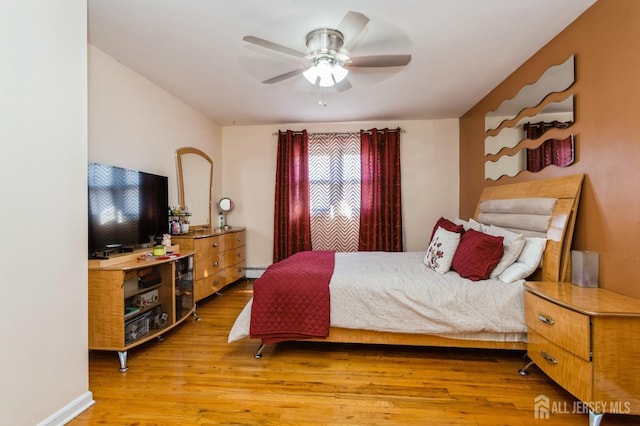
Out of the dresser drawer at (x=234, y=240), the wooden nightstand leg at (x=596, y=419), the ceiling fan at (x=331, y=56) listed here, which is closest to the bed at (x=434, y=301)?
the wooden nightstand leg at (x=596, y=419)

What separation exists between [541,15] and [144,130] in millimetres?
Answer: 3528

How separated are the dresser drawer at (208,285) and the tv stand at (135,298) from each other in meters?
0.24

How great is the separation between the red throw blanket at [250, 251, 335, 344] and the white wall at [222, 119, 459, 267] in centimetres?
244

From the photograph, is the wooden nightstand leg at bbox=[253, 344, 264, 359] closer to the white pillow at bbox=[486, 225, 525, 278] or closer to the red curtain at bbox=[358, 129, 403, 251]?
the white pillow at bbox=[486, 225, 525, 278]

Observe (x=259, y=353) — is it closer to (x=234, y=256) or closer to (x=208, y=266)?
(x=208, y=266)

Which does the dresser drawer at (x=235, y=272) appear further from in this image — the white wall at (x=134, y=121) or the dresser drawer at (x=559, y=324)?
the dresser drawer at (x=559, y=324)

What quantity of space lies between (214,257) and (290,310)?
1760 millimetres

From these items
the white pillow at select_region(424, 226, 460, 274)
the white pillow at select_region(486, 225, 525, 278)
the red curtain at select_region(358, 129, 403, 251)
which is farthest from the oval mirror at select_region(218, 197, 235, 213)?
the white pillow at select_region(486, 225, 525, 278)

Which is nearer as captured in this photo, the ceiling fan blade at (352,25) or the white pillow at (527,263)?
the ceiling fan blade at (352,25)

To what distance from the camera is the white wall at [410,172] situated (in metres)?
4.31

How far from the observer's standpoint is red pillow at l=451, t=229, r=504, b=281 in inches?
87.7

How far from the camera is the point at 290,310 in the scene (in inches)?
86.8

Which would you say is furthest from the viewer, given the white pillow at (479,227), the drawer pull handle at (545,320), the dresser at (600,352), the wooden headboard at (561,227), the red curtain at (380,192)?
the red curtain at (380,192)

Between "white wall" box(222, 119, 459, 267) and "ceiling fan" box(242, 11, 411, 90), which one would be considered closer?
"ceiling fan" box(242, 11, 411, 90)
